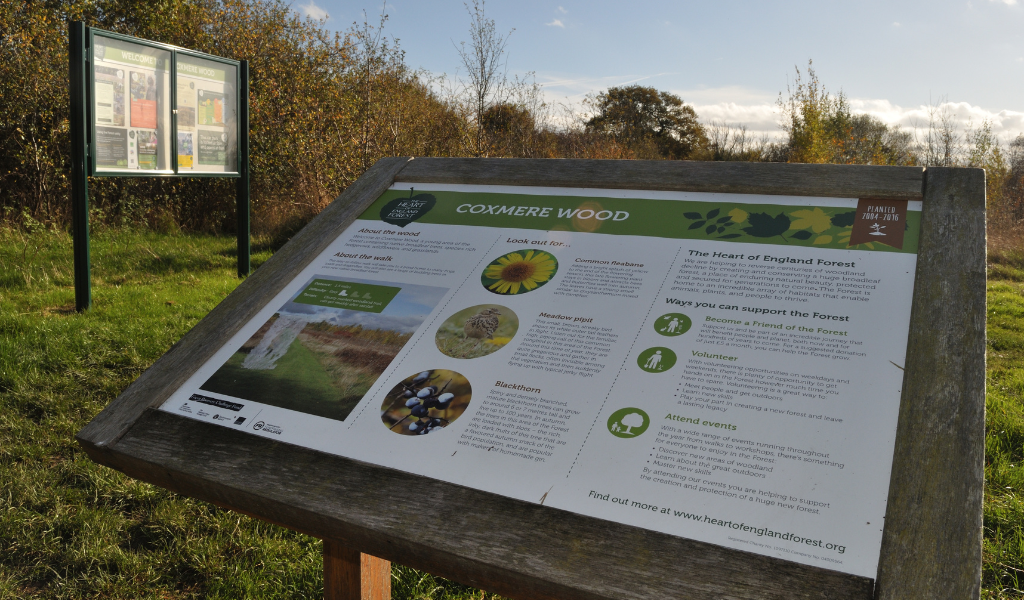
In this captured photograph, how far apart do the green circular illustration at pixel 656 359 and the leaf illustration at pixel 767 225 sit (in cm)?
38

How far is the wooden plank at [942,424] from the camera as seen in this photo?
905 millimetres

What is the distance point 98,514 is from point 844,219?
256cm

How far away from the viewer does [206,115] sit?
5.50 meters

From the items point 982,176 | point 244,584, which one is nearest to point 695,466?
point 982,176

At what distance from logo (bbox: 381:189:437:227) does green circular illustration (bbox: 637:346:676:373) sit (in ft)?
2.70

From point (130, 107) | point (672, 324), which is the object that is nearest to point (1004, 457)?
point (672, 324)

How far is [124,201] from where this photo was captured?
8586 mm

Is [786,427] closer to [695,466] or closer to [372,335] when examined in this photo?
[695,466]

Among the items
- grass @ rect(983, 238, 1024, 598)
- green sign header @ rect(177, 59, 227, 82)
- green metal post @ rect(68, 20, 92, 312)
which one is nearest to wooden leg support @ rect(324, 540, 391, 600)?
grass @ rect(983, 238, 1024, 598)

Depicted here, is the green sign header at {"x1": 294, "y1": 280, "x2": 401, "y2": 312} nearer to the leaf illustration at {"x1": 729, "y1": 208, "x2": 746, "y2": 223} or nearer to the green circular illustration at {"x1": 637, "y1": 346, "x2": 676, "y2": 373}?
the green circular illustration at {"x1": 637, "y1": 346, "x2": 676, "y2": 373}

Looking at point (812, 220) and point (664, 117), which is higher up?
point (664, 117)

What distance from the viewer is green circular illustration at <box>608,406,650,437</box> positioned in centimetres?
113

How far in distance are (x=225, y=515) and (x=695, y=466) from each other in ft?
6.69

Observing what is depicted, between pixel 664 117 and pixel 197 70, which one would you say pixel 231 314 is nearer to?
pixel 197 70
